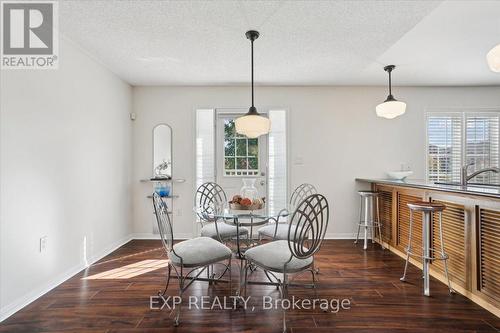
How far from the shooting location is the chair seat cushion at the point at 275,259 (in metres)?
2.03

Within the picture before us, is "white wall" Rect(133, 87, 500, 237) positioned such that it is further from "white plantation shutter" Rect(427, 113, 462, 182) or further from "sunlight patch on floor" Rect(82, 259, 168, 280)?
"sunlight patch on floor" Rect(82, 259, 168, 280)

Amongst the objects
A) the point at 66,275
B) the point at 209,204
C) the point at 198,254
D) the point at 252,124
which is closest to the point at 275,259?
the point at 198,254

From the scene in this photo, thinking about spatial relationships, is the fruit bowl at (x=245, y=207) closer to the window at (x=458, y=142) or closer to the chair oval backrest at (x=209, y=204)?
the chair oval backrest at (x=209, y=204)

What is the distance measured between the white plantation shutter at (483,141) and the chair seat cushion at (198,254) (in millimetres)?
4520

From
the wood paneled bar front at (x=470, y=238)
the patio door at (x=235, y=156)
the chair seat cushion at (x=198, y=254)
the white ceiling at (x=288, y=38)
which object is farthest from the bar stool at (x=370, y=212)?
the chair seat cushion at (x=198, y=254)

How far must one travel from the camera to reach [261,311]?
2.22 metres

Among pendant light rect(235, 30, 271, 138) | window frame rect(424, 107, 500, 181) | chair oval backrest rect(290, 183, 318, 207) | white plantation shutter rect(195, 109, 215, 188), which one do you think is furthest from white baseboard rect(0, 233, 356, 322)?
pendant light rect(235, 30, 271, 138)

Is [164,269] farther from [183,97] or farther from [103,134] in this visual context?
[183,97]

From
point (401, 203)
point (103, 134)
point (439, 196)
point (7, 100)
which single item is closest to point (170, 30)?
point (7, 100)

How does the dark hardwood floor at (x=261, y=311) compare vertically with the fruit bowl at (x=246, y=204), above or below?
below

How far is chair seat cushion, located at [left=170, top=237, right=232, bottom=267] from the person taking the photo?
2.15 m

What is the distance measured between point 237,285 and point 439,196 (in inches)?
88.0

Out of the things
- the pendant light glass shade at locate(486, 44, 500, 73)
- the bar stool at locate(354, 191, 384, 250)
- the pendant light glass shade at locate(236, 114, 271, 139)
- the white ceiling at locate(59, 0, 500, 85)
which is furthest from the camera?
the bar stool at locate(354, 191, 384, 250)

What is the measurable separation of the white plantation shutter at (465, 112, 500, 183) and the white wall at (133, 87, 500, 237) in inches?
9.6
